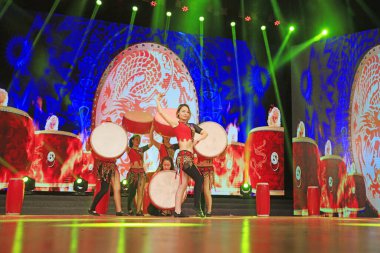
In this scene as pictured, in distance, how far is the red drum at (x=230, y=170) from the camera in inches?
324

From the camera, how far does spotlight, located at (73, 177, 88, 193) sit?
7.12 metres

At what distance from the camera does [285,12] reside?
27.5 ft

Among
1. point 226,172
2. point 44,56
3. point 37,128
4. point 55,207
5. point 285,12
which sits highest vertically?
point 285,12

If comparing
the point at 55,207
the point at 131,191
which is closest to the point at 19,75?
the point at 55,207

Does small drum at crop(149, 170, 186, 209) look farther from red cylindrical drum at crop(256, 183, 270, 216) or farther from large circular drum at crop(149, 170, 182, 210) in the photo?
red cylindrical drum at crop(256, 183, 270, 216)

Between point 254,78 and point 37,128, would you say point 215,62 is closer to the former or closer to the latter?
point 254,78

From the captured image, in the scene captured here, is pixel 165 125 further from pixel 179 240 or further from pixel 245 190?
pixel 179 240

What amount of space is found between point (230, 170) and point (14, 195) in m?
4.17

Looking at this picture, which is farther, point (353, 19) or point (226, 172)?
point (226, 172)

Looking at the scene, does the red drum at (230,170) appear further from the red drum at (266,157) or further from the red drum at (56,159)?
the red drum at (56,159)

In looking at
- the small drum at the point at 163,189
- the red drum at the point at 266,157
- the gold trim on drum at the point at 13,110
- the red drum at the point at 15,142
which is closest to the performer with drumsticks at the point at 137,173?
the small drum at the point at 163,189

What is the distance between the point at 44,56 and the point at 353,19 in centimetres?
550

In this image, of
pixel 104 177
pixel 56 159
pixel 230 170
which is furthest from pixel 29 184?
pixel 230 170

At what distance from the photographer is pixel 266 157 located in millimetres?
8539
